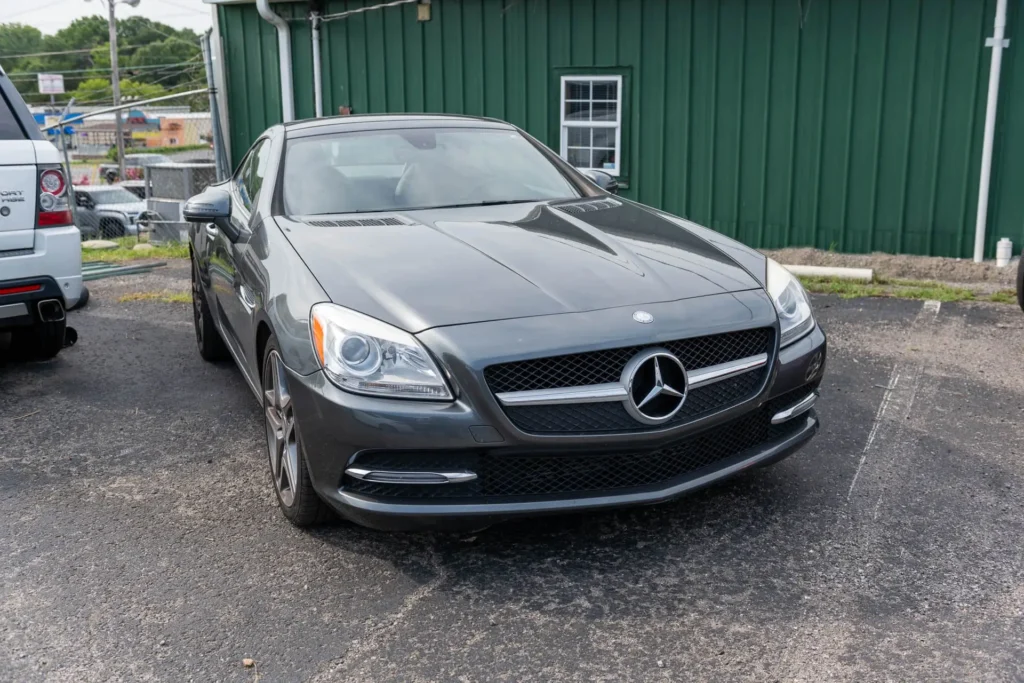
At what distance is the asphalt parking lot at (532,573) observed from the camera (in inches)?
112

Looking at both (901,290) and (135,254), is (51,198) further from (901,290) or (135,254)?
(901,290)

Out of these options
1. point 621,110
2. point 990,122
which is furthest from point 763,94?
point 990,122

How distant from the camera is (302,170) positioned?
15.3 ft

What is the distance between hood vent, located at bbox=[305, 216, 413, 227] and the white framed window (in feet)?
21.6

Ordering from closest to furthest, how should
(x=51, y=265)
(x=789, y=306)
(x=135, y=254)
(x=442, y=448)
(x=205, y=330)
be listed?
(x=442, y=448) < (x=789, y=306) < (x=51, y=265) < (x=205, y=330) < (x=135, y=254)

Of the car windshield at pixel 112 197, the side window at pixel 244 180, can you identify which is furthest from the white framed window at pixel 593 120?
the car windshield at pixel 112 197

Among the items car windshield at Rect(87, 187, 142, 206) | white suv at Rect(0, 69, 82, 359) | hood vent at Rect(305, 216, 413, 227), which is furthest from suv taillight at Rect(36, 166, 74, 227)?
car windshield at Rect(87, 187, 142, 206)

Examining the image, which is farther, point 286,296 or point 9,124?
point 9,124

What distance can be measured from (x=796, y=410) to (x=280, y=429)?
1912mm

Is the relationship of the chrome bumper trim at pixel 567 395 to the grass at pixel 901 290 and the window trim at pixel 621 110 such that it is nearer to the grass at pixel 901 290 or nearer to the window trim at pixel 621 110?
the grass at pixel 901 290

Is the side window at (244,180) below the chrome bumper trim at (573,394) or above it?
above

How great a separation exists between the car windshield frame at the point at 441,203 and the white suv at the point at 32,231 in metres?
1.51

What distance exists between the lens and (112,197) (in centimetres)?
2477

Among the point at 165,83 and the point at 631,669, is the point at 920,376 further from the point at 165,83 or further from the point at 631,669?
the point at 165,83
